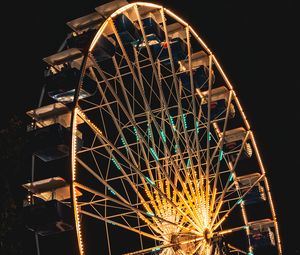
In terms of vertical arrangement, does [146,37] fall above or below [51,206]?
above

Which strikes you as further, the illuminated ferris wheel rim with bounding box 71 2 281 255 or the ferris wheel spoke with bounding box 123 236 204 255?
the ferris wheel spoke with bounding box 123 236 204 255

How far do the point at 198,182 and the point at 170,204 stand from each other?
50.4 inches

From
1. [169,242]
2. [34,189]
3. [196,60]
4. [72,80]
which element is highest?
[196,60]

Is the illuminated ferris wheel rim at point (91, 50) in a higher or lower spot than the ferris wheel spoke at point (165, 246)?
higher

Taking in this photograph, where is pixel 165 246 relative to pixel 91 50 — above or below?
below

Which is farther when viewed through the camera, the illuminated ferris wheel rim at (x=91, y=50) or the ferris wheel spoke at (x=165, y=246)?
the ferris wheel spoke at (x=165, y=246)

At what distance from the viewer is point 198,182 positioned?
54.5 feet

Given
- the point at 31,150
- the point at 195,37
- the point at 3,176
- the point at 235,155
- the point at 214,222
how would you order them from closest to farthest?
the point at 31,150 < the point at 214,222 < the point at 195,37 < the point at 235,155 < the point at 3,176

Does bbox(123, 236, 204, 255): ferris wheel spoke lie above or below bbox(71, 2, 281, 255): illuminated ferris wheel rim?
below

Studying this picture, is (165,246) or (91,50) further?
(165,246)

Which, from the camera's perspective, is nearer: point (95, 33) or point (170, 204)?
point (95, 33)

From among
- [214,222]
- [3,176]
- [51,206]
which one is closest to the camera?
[51,206]

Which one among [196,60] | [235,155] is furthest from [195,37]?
[235,155]

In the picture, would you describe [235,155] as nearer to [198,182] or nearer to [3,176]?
[198,182]
